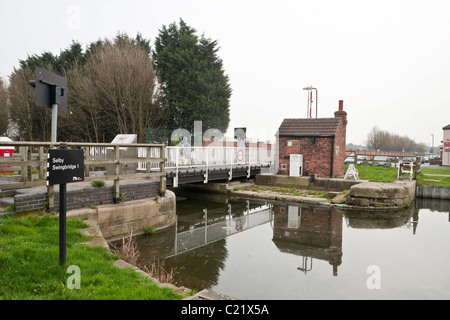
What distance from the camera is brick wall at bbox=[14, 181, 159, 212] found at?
6.70 meters

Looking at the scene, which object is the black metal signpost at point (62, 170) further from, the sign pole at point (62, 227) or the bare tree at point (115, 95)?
the bare tree at point (115, 95)

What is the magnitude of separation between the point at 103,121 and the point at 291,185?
17236mm

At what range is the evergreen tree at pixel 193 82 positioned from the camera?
91.0 ft

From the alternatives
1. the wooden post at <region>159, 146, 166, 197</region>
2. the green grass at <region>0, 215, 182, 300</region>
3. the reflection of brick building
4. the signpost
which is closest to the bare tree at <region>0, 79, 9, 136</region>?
the wooden post at <region>159, 146, 166, 197</region>

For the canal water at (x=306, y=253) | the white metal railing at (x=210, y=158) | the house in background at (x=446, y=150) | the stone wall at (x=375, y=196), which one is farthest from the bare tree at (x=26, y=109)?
the house in background at (x=446, y=150)

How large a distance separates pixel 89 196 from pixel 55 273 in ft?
12.6

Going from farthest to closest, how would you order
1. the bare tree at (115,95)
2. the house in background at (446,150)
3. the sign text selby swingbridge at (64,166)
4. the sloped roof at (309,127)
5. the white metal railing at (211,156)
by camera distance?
the house in background at (446,150) < the bare tree at (115,95) < the sloped roof at (309,127) < the white metal railing at (211,156) < the sign text selby swingbridge at (64,166)

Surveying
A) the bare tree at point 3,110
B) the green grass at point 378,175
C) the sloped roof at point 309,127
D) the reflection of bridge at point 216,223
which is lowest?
the reflection of bridge at point 216,223

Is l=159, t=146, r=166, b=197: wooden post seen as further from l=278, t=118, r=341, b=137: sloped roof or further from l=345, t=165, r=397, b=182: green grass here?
l=345, t=165, r=397, b=182: green grass

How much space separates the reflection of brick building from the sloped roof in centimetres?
604

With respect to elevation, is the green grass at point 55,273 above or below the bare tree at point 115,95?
below

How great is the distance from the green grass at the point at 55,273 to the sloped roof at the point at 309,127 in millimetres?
14960

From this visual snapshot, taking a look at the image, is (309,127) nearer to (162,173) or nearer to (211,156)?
(211,156)

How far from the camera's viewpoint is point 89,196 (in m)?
8.07
